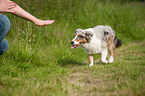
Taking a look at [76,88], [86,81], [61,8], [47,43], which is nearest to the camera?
[76,88]

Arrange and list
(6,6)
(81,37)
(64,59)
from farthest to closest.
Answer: (64,59) → (81,37) → (6,6)

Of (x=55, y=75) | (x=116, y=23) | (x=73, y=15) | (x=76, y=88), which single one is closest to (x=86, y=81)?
(x=76, y=88)

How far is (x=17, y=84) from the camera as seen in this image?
2.76 meters

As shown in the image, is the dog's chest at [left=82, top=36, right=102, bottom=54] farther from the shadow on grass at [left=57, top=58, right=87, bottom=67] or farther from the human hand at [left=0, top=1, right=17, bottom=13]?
the human hand at [left=0, top=1, right=17, bottom=13]

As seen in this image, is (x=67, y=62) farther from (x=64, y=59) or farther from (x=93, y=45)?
(x=93, y=45)

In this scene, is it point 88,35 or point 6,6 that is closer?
point 6,6

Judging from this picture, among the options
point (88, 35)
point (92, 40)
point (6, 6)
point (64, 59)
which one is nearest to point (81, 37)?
point (88, 35)

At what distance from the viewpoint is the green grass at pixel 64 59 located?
2550 mm

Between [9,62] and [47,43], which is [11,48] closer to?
[9,62]

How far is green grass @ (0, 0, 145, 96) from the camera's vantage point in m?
2.55

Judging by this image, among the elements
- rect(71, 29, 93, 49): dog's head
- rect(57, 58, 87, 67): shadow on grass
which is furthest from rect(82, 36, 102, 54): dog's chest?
rect(57, 58, 87, 67): shadow on grass

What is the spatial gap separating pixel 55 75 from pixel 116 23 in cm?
568

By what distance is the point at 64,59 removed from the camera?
468 centimetres

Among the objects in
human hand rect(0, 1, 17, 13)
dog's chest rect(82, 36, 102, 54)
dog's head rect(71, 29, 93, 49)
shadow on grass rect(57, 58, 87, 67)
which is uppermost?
human hand rect(0, 1, 17, 13)
